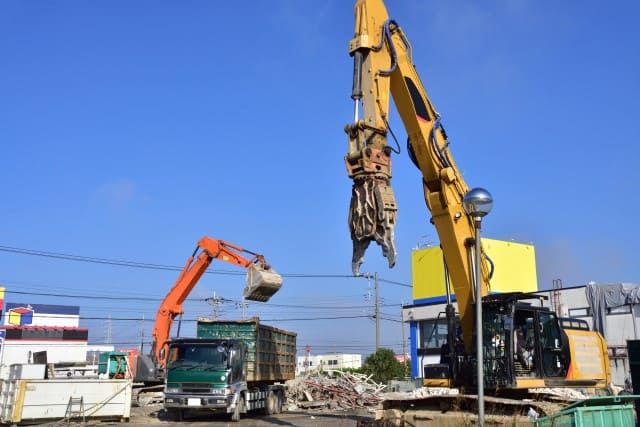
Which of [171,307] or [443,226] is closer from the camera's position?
[443,226]

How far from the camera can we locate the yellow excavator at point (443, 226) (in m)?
10.2

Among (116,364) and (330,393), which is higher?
(116,364)

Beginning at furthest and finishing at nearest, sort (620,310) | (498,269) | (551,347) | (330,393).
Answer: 1. (498,269)
2. (620,310)
3. (330,393)
4. (551,347)

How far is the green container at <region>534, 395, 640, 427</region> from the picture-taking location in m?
9.00

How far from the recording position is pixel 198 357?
19.0 m

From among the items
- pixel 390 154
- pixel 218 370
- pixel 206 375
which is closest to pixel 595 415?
pixel 390 154

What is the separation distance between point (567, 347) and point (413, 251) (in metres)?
28.9

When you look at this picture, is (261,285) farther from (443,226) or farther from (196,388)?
(443,226)

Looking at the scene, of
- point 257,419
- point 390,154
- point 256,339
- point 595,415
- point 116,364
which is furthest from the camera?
point 116,364

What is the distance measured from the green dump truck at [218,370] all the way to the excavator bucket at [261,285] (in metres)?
0.84

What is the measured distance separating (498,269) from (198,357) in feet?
81.2

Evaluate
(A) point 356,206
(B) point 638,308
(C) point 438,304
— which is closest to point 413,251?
(C) point 438,304

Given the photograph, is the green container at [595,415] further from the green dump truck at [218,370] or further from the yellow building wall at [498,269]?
the yellow building wall at [498,269]

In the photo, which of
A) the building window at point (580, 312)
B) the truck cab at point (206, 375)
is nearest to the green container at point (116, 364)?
the truck cab at point (206, 375)
